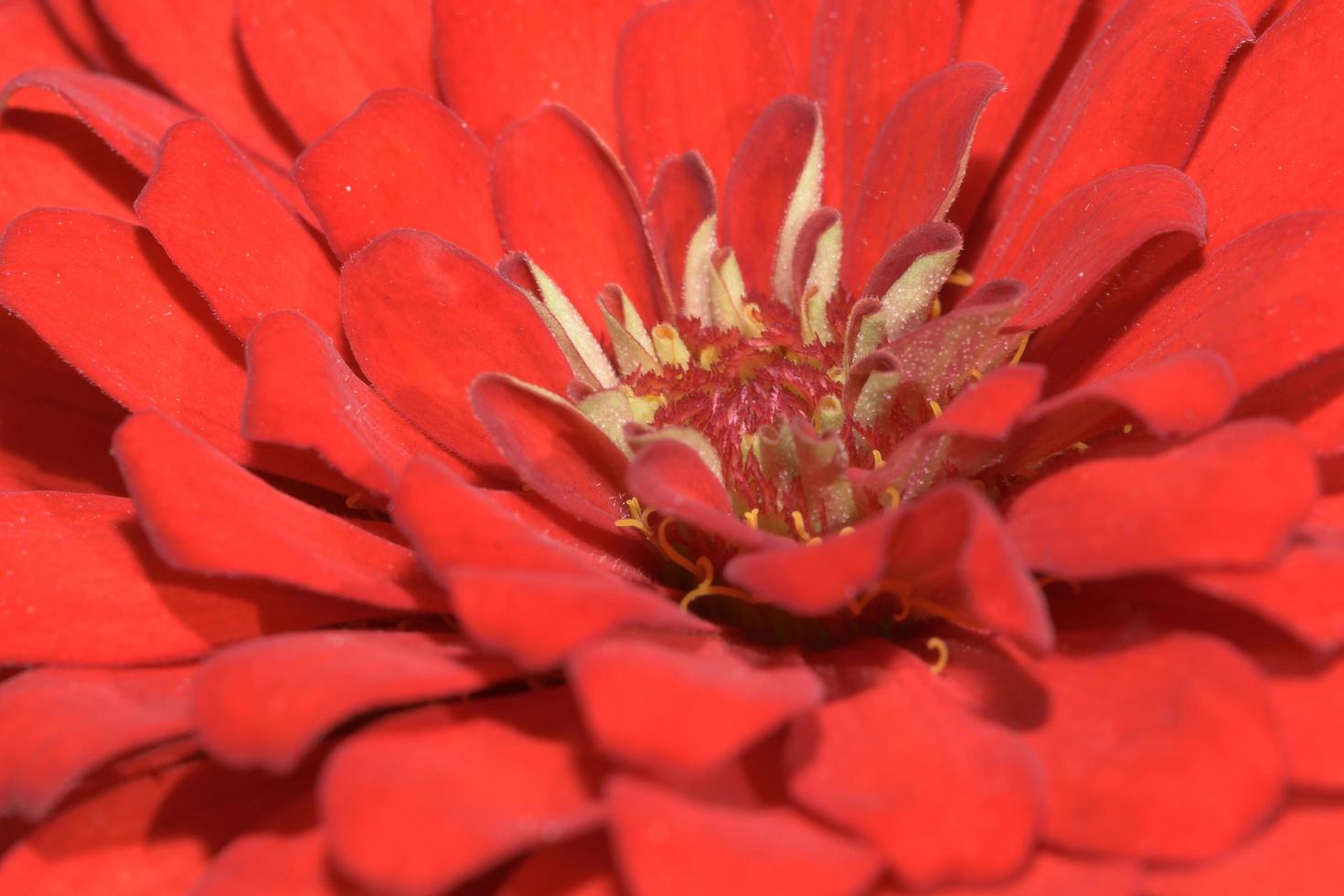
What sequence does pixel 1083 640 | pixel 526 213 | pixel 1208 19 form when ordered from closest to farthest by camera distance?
1. pixel 1083 640
2. pixel 1208 19
3. pixel 526 213

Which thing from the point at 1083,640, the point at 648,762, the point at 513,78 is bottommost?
the point at 1083,640

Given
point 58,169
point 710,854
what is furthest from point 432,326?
point 710,854

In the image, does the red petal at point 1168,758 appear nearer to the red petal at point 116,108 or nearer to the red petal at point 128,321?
the red petal at point 128,321

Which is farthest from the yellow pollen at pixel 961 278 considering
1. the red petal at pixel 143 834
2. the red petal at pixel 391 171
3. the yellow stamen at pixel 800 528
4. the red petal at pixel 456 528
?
the red petal at pixel 143 834

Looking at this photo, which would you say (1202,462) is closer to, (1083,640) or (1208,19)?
(1083,640)

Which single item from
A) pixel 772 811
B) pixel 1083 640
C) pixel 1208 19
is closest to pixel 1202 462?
pixel 1083 640

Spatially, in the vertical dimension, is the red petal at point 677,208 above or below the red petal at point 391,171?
below

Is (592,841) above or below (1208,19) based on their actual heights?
below
